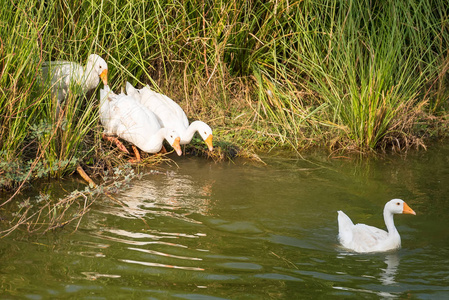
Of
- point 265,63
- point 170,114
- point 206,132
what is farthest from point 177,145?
point 265,63

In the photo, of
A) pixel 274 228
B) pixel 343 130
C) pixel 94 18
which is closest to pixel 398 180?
pixel 343 130

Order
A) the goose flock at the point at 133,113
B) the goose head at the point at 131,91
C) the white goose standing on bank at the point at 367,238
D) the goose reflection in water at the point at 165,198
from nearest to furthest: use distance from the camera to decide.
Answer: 1. the white goose standing on bank at the point at 367,238
2. the goose reflection in water at the point at 165,198
3. the goose flock at the point at 133,113
4. the goose head at the point at 131,91

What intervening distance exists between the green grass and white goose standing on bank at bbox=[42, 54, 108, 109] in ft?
0.59

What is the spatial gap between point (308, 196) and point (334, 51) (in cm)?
256

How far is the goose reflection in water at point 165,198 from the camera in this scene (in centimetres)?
577

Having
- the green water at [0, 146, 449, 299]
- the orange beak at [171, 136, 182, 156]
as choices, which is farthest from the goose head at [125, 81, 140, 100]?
the green water at [0, 146, 449, 299]

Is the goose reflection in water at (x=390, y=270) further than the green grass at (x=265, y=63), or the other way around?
the green grass at (x=265, y=63)

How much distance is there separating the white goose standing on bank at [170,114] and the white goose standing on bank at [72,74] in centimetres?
54

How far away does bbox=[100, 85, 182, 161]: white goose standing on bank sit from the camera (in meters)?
7.17

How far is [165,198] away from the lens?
6.20 meters

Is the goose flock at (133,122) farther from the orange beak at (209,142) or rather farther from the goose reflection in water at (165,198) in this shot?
the goose reflection in water at (165,198)

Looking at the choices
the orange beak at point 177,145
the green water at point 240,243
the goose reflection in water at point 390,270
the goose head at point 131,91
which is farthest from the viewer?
the goose head at point 131,91

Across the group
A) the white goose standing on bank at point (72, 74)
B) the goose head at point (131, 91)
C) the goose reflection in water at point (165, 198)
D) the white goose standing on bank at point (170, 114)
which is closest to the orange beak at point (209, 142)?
the white goose standing on bank at point (170, 114)

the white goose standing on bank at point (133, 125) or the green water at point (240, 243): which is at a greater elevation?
the white goose standing on bank at point (133, 125)
